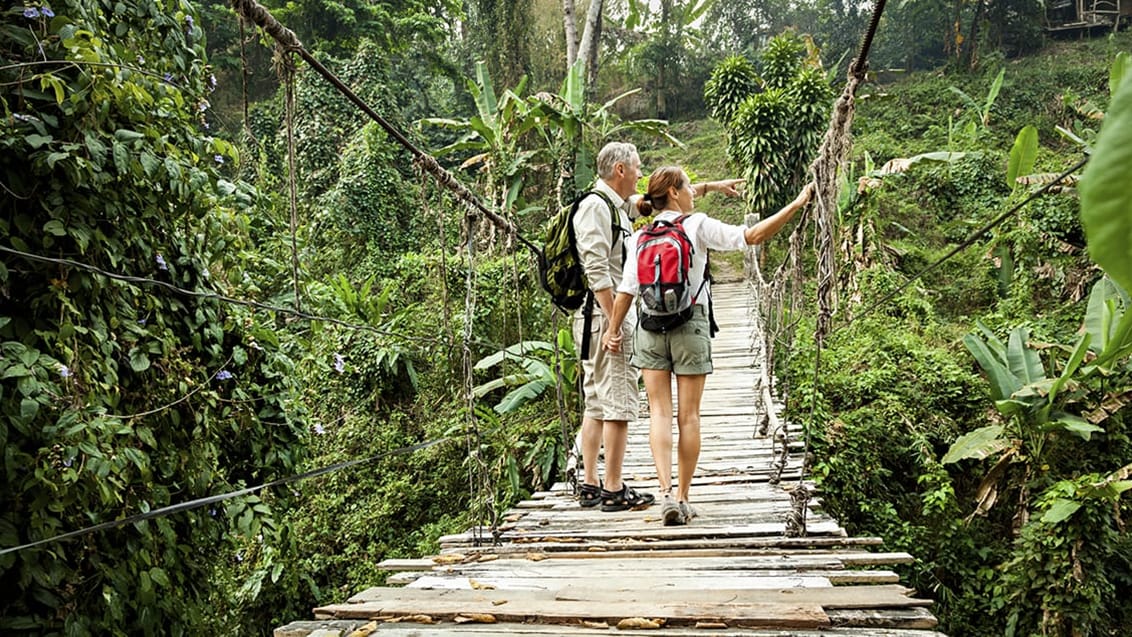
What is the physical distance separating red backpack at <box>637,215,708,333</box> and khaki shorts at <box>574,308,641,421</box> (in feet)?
0.96

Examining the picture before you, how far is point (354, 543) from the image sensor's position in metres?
→ 5.82

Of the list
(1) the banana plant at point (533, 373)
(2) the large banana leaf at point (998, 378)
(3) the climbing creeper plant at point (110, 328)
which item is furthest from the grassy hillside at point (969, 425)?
(3) the climbing creeper plant at point (110, 328)

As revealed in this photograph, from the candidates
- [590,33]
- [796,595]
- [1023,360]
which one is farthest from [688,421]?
[590,33]

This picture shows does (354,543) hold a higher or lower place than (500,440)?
lower

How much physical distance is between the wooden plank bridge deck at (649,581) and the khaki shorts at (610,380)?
0.43 meters

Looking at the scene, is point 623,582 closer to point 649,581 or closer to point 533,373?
point 649,581

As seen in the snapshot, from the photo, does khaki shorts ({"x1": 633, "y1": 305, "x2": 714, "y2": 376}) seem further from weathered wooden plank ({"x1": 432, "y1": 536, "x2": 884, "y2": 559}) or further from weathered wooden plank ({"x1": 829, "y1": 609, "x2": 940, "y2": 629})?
weathered wooden plank ({"x1": 829, "y1": 609, "x2": 940, "y2": 629})

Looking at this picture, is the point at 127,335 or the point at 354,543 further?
the point at 354,543

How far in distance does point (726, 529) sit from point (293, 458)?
1693 millimetres

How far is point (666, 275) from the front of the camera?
2547 mm

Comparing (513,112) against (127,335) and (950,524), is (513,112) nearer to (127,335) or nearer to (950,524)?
(950,524)

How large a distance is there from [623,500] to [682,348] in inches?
29.2

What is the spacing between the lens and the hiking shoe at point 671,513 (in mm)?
2604

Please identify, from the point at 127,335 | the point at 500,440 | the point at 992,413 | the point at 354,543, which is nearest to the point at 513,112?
the point at 500,440
